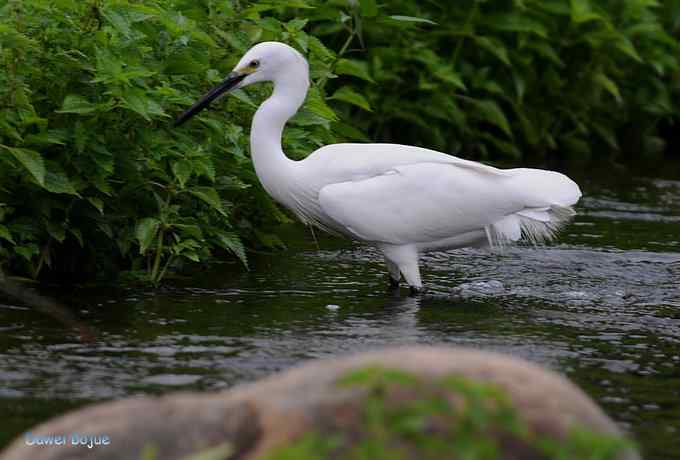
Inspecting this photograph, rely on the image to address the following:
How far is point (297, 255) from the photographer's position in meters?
7.84

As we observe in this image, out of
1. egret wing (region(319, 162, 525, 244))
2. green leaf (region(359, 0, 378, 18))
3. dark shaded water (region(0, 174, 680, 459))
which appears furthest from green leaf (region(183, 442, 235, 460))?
green leaf (region(359, 0, 378, 18))

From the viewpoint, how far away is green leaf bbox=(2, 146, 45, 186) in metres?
5.80

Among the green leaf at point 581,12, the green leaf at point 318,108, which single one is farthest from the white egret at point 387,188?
the green leaf at point 581,12

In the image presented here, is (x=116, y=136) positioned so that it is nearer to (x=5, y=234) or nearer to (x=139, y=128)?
(x=139, y=128)

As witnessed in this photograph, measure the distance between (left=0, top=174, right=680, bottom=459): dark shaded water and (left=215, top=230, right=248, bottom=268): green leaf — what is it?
194mm

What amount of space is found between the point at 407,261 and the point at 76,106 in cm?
193

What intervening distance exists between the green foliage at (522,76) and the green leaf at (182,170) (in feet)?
10.1

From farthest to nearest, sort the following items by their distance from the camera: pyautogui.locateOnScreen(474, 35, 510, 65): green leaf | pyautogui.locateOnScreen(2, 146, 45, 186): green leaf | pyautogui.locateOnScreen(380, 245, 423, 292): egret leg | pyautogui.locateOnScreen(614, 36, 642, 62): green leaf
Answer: pyautogui.locateOnScreen(614, 36, 642, 62): green leaf, pyautogui.locateOnScreen(474, 35, 510, 65): green leaf, pyautogui.locateOnScreen(380, 245, 423, 292): egret leg, pyautogui.locateOnScreen(2, 146, 45, 186): green leaf

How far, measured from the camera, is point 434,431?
120 inches

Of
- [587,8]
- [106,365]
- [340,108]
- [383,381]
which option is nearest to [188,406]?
[383,381]

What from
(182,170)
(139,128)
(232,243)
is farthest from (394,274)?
(139,128)

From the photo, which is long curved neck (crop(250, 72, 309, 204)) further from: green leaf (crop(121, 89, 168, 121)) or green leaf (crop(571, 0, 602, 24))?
green leaf (crop(571, 0, 602, 24))

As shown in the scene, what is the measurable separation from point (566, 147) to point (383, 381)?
32.1ft

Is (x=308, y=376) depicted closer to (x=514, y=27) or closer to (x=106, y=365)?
(x=106, y=365)
